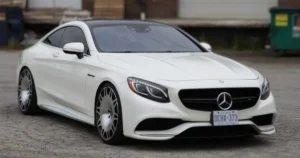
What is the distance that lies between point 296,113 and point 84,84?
11.4 feet

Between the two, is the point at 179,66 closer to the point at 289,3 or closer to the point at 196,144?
the point at 196,144

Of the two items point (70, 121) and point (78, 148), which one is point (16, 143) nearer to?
point (78, 148)

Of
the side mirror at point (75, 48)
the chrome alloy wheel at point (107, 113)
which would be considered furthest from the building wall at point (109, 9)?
the chrome alloy wheel at point (107, 113)

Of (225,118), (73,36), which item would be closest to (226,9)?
(73,36)

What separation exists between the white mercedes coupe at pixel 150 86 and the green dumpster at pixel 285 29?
41.7 ft

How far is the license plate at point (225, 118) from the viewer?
24.4ft

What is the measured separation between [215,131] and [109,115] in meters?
1.15

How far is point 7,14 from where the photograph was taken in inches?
975

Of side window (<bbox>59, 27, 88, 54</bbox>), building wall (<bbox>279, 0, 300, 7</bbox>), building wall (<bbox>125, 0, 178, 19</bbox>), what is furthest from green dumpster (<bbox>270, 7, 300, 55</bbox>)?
side window (<bbox>59, 27, 88, 54</bbox>)

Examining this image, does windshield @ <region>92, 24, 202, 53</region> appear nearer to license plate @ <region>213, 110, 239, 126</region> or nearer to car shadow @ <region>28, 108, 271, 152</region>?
car shadow @ <region>28, 108, 271, 152</region>

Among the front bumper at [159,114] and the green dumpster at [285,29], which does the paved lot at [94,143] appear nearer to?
the front bumper at [159,114]

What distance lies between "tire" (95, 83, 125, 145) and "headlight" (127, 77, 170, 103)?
0.88 ft

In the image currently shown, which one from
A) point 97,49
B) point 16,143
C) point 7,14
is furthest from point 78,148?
point 7,14

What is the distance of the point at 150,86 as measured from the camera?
742 cm
